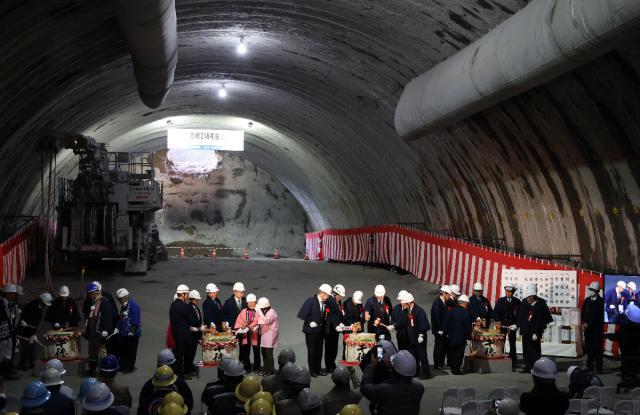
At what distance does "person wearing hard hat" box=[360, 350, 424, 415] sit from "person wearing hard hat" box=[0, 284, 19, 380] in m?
7.63

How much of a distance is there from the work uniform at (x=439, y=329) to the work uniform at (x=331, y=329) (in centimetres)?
164

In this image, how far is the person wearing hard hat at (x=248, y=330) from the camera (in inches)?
579

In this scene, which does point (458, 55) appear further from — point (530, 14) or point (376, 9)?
point (530, 14)

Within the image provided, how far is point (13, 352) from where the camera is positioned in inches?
563

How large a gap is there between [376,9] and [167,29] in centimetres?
511

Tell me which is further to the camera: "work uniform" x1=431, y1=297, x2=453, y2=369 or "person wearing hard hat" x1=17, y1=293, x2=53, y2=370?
"work uniform" x1=431, y1=297, x2=453, y2=369

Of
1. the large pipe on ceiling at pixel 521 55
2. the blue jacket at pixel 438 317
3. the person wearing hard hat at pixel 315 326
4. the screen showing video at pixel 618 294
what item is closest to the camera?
the large pipe on ceiling at pixel 521 55

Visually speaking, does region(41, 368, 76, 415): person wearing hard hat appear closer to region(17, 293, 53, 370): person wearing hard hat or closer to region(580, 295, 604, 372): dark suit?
region(17, 293, 53, 370): person wearing hard hat

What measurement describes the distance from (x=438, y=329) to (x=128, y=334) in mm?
5368

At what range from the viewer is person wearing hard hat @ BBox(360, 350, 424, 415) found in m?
8.29

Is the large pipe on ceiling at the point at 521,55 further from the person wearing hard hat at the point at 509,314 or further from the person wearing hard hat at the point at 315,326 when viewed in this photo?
the person wearing hard hat at the point at 315,326

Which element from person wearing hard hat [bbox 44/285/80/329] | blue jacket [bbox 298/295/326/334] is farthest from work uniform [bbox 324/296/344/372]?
person wearing hard hat [bbox 44/285/80/329]

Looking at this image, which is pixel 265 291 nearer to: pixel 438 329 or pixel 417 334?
pixel 438 329

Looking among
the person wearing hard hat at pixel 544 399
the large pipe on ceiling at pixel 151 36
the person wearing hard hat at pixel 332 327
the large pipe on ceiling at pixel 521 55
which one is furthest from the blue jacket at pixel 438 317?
the person wearing hard hat at pixel 544 399
